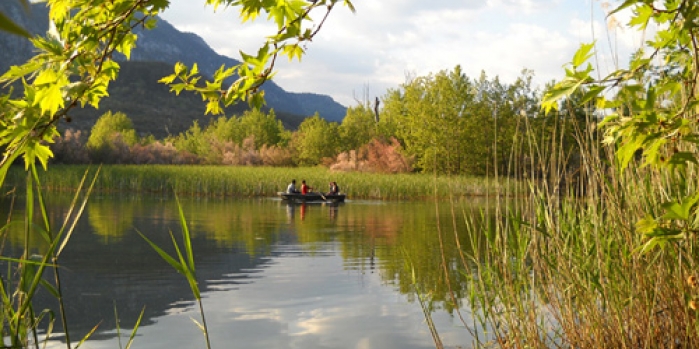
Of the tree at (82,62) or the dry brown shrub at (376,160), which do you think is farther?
the dry brown shrub at (376,160)

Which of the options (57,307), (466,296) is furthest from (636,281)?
(57,307)

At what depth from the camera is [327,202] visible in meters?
26.1

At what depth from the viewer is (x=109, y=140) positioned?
1934 inches

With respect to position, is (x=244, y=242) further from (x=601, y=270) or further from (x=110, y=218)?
(x=601, y=270)

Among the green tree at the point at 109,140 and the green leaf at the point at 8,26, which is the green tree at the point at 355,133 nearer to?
the green tree at the point at 109,140

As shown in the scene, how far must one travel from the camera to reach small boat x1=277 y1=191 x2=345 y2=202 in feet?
82.8

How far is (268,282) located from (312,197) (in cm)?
1581

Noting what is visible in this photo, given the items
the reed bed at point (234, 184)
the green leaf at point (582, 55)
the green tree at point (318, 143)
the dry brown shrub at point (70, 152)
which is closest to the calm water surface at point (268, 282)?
the green leaf at point (582, 55)

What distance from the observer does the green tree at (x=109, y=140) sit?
143 ft

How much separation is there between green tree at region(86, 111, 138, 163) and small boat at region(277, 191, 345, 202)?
2028 centimetres

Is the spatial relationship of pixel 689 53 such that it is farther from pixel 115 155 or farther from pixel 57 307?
pixel 115 155

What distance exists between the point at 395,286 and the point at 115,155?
38.0 metres

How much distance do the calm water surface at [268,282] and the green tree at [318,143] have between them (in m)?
→ 30.0

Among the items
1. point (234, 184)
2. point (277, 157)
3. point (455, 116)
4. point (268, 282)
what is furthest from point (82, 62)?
point (277, 157)
